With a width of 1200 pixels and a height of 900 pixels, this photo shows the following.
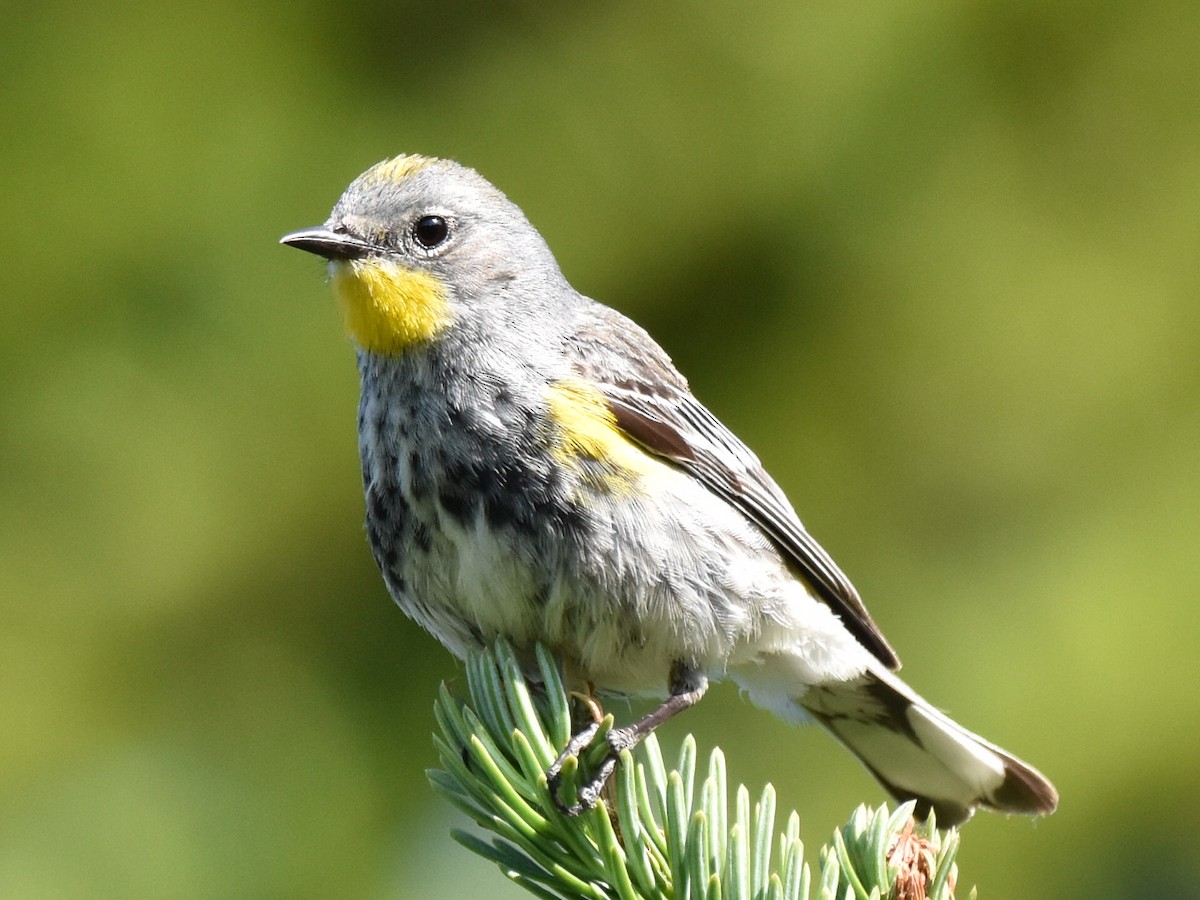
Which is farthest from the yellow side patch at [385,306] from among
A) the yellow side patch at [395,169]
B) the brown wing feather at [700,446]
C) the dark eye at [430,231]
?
the brown wing feather at [700,446]

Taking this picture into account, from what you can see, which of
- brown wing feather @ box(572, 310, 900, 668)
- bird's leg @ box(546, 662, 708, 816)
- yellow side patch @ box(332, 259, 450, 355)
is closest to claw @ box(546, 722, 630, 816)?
bird's leg @ box(546, 662, 708, 816)

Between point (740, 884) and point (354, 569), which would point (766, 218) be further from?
point (740, 884)

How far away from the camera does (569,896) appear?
262cm

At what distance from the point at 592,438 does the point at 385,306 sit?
78 cm

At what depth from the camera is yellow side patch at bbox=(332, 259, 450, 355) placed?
3.97 metres

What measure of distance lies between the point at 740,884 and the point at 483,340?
6.26 feet

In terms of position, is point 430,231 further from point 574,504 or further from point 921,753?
point 921,753

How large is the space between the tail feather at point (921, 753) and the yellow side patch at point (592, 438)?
3.63 feet

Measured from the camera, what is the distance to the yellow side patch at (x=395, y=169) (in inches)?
167

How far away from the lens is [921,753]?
165 inches

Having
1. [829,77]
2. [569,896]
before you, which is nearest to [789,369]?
[829,77]

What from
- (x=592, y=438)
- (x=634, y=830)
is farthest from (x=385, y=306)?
(x=634, y=830)

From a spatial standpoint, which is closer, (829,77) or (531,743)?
(531,743)

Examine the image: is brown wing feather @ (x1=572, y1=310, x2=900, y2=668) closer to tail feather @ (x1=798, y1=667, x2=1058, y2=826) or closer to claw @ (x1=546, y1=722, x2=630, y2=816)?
tail feather @ (x1=798, y1=667, x2=1058, y2=826)
